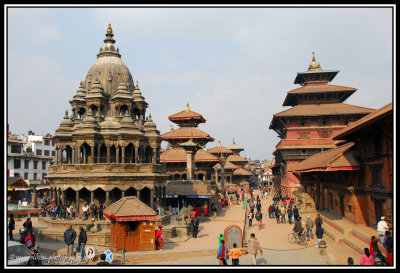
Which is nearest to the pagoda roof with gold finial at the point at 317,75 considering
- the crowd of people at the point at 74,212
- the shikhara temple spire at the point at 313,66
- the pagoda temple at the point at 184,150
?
the shikhara temple spire at the point at 313,66

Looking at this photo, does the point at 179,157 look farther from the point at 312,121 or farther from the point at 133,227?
the point at 133,227

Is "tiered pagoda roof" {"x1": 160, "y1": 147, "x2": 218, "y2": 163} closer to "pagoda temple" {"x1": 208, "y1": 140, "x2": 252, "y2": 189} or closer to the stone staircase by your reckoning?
"pagoda temple" {"x1": 208, "y1": 140, "x2": 252, "y2": 189}

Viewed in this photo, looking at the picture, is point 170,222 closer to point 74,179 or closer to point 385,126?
point 74,179

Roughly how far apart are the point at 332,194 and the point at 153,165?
1403cm

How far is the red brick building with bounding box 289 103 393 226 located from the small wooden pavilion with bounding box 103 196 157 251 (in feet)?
34.9

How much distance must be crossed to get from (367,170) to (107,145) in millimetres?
18137

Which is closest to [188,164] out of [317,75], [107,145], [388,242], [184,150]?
[107,145]

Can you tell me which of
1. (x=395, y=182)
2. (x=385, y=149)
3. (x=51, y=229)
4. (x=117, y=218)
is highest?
(x=385, y=149)

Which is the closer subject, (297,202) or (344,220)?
(344,220)

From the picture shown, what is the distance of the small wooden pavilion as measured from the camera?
56.7ft

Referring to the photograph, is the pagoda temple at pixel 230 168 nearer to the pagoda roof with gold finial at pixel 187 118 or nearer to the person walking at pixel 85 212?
the pagoda roof with gold finial at pixel 187 118

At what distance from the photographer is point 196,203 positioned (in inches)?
1334

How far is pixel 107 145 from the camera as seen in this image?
2656 cm

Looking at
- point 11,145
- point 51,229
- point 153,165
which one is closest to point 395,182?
point 153,165
